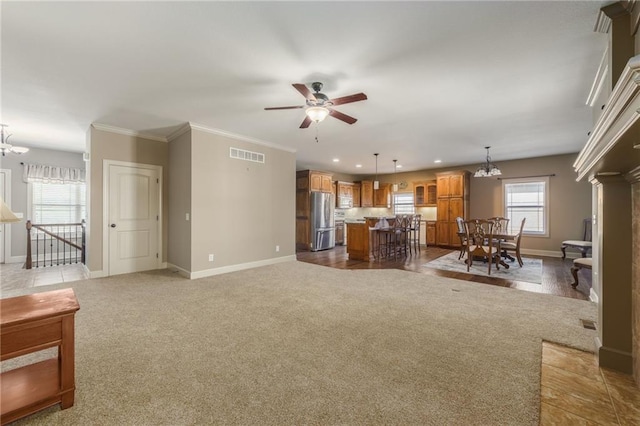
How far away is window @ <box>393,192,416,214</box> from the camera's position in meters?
9.61

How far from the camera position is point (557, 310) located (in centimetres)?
320

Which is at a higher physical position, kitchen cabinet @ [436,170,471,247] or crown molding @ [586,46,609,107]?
crown molding @ [586,46,609,107]

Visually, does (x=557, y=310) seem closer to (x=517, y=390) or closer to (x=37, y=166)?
(x=517, y=390)

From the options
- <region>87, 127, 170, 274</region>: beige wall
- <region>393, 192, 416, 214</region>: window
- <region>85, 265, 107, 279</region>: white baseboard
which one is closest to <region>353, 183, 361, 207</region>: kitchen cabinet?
<region>393, 192, 416, 214</region>: window

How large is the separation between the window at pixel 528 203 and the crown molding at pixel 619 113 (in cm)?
699

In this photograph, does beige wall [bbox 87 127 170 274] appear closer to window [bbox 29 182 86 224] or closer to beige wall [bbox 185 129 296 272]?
beige wall [bbox 185 129 296 272]

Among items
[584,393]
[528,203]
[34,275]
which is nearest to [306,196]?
[34,275]

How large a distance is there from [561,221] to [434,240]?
123 inches

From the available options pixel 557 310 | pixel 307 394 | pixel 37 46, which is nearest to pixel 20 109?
pixel 37 46

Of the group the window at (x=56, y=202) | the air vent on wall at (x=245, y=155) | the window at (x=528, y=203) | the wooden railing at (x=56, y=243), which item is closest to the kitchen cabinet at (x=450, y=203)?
the window at (x=528, y=203)

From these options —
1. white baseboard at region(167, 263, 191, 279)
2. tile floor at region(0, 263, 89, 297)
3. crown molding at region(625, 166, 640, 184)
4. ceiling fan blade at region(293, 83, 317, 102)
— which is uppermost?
ceiling fan blade at region(293, 83, 317, 102)

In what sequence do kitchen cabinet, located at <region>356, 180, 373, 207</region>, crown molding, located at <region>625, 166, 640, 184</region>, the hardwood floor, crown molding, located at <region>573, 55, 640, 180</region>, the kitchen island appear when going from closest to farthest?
crown molding, located at <region>573, 55, 640, 180</region> < crown molding, located at <region>625, 166, 640, 184</region> < the hardwood floor < the kitchen island < kitchen cabinet, located at <region>356, 180, 373, 207</region>

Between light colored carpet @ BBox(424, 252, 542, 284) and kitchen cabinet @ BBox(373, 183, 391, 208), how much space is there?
3.82 metres

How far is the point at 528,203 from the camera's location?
738cm
